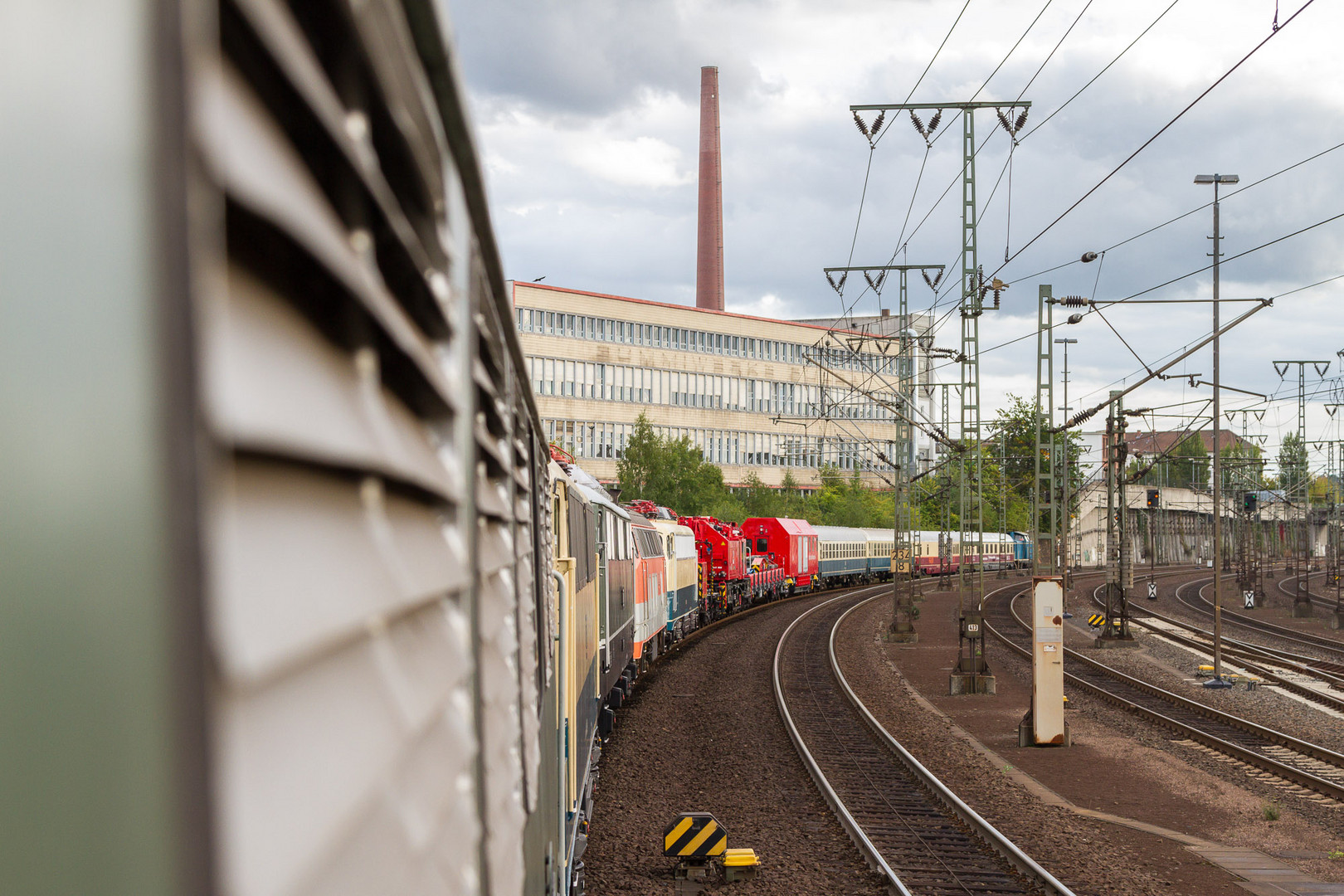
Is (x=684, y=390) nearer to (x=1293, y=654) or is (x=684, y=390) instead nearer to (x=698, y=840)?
(x=1293, y=654)

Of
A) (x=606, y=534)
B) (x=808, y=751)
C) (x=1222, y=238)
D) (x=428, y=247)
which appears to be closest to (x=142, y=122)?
(x=428, y=247)

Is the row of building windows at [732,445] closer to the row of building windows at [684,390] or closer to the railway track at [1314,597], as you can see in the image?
the row of building windows at [684,390]

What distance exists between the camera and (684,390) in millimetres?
83062

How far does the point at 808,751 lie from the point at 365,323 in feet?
49.6

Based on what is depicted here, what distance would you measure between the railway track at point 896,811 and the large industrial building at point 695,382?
52.6 metres

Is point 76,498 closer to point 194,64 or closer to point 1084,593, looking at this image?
point 194,64

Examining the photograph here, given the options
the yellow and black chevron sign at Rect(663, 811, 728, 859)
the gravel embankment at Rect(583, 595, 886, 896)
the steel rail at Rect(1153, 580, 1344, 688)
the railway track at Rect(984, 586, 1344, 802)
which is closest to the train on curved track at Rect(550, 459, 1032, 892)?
the gravel embankment at Rect(583, 595, 886, 896)

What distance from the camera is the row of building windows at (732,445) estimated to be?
253 feet

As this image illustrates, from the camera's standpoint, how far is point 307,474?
90cm

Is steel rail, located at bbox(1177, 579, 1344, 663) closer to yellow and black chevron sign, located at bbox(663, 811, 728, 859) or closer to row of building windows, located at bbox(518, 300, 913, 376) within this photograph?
yellow and black chevron sign, located at bbox(663, 811, 728, 859)

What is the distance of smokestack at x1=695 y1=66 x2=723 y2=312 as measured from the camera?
99375 millimetres

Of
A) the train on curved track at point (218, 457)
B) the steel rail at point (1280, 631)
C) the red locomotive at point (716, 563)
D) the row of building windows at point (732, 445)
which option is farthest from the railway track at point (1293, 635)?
the row of building windows at point (732, 445)

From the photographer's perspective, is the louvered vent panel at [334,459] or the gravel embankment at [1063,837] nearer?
the louvered vent panel at [334,459]

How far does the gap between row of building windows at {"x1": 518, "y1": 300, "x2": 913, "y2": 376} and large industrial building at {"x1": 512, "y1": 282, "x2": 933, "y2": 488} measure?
79 mm
